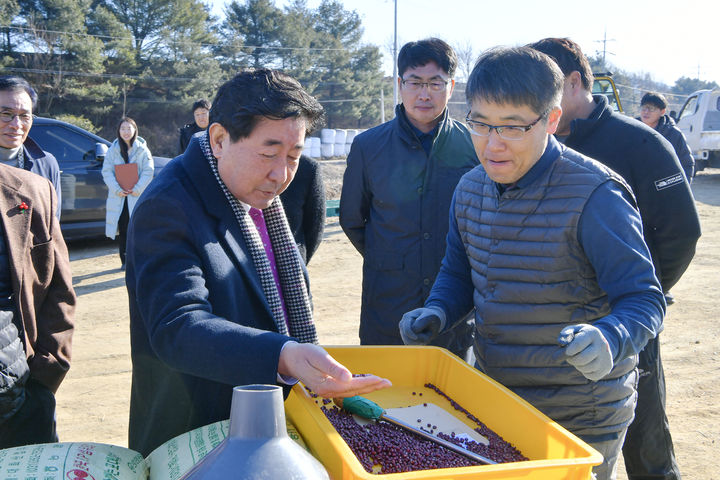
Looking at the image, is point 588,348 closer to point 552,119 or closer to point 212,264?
point 552,119

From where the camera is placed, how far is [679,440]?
3895 mm

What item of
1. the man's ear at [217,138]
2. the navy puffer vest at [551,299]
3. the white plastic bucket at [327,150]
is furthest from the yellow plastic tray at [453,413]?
the white plastic bucket at [327,150]

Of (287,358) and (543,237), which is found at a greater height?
(543,237)

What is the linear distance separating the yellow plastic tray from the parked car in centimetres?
827

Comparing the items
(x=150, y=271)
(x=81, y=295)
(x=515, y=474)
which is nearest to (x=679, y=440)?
(x=515, y=474)

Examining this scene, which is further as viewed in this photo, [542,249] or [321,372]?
[542,249]

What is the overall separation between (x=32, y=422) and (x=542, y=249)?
1.82m

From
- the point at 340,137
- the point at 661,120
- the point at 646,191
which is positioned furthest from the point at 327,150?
the point at 646,191

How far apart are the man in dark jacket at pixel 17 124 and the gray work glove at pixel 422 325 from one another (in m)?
2.46

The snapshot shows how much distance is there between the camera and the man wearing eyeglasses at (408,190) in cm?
331

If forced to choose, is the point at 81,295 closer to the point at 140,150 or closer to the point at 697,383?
the point at 140,150

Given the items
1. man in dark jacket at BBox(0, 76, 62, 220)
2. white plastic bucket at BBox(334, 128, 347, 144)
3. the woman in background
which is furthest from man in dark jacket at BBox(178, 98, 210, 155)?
white plastic bucket at BBox(334, 128, 347, 144)

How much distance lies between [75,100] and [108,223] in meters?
26.8

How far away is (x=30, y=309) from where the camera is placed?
2.37 meters
